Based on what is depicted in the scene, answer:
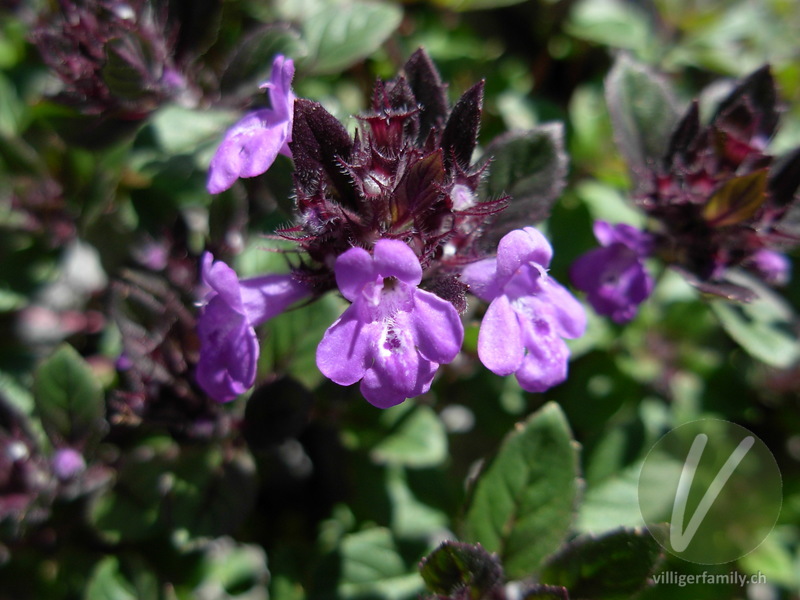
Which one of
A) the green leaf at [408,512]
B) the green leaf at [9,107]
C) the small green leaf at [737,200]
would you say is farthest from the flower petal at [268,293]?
the green leaf at [9,107]

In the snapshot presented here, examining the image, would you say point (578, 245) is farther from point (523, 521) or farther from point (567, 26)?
point (567, 26)

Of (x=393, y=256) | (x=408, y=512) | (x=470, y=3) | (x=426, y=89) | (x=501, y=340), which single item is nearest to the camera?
→ (x=393, y=256)

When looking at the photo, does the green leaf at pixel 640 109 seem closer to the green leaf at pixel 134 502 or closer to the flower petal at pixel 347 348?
the flower petal at pixel 347 348

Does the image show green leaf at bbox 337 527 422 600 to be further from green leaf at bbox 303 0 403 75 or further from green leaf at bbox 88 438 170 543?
green leaf at bbox 303 0 403 75

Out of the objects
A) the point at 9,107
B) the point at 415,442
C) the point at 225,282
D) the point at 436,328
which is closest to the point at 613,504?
the point at 415,442

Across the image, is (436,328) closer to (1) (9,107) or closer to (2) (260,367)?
(2) (260,367)

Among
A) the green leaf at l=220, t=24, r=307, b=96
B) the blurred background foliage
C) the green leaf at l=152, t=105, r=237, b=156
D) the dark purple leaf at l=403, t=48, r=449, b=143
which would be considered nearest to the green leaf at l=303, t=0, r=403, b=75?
the blurred background foliage

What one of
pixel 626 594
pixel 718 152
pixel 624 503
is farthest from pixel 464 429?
pixel 718 152
